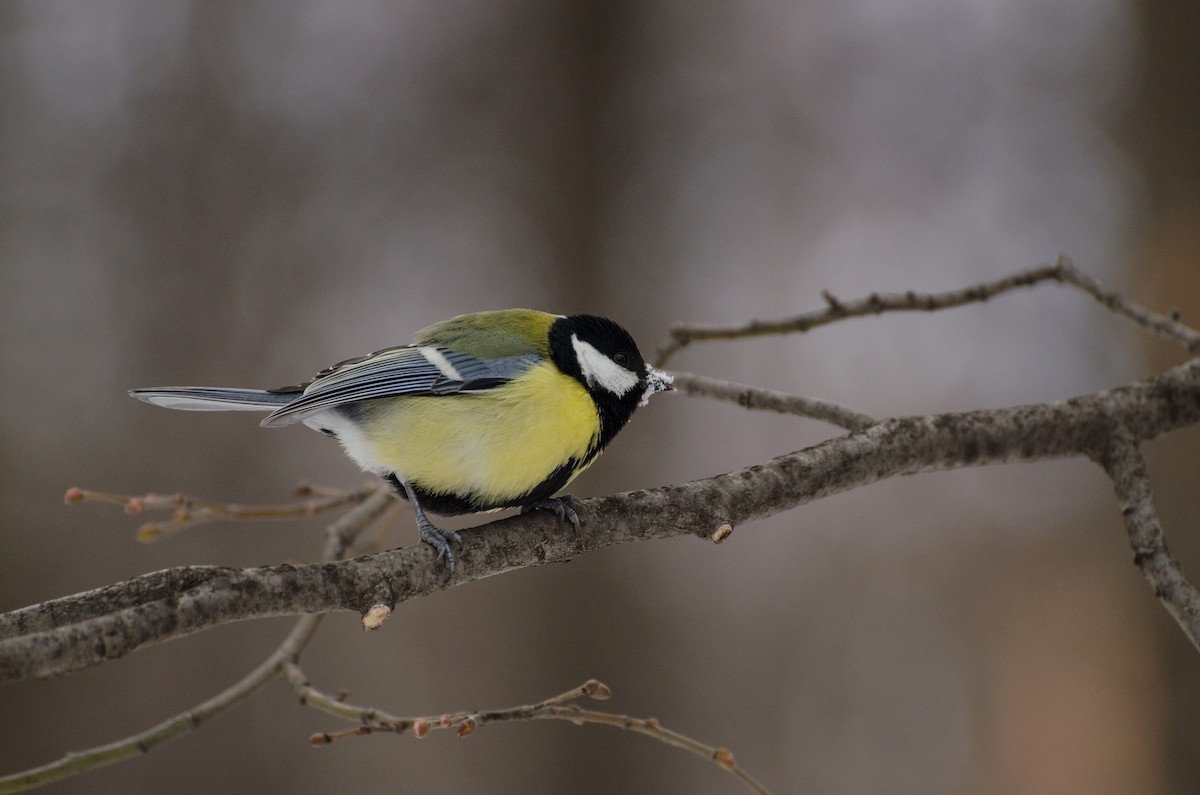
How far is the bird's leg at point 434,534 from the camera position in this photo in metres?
1.04

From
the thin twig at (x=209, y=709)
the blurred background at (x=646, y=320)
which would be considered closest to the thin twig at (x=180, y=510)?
the thin twig at (x=209, y=709)

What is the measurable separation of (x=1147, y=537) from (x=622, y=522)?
66 cm

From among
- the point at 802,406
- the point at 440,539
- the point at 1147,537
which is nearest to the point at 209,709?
the point at 440,539

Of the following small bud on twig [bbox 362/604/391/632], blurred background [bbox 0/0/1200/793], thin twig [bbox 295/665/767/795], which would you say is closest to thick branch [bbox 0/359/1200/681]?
small bud on twig [bbox 362/604/391/632]

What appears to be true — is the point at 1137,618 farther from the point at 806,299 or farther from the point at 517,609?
the point at 517,609

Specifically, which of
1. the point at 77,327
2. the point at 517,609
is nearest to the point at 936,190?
the point at 517,609

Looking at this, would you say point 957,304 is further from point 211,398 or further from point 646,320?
point 646,320

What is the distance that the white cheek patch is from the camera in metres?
1.37

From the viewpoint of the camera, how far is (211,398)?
1.30m

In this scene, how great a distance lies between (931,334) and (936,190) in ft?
1.46

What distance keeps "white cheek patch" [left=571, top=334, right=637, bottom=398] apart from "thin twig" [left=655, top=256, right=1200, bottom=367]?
0.25 meters

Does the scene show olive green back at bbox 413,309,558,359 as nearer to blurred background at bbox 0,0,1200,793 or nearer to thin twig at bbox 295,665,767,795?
thin twig at bbox 295,665,767,795

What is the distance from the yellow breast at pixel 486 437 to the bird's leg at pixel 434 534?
0.8 inches

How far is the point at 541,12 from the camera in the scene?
9.82 ft
